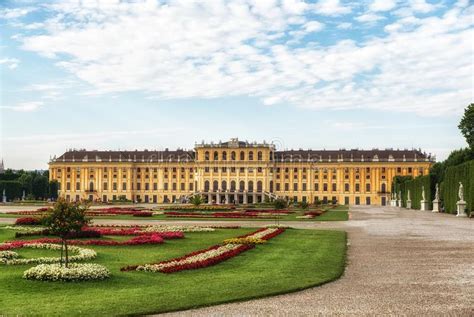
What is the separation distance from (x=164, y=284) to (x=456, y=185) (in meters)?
38.0

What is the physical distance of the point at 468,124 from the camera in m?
60.9

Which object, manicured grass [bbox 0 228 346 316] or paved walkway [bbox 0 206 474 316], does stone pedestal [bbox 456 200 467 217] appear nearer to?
paved walkway [bbox 0 206 474 316]

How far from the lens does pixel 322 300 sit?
9.50 metres

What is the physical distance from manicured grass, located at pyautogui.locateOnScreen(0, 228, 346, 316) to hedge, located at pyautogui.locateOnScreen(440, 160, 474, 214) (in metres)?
26.3

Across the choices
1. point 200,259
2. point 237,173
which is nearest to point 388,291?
point 200,259

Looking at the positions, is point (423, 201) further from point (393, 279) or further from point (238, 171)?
point (238, 171)

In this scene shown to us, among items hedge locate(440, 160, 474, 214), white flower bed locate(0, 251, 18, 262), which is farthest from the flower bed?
hedge locate(440, 160, 474, 214)

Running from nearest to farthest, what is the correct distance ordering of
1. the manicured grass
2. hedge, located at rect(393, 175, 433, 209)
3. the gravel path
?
the gravel path → the manicured grass → hedge, located at rect(393, 175, 433, 209)

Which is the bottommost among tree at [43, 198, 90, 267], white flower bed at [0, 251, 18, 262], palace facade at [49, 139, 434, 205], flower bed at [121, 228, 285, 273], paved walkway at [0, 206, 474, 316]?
paved walkway at [0, 206, 474, 316]

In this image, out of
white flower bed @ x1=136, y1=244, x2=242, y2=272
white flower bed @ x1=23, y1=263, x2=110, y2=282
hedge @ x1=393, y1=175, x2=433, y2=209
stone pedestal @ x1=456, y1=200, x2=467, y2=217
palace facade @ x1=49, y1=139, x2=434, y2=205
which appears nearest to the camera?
white flower bed @ x1=23, y1=263, x2=110, y2=282

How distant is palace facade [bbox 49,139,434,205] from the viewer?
108 m

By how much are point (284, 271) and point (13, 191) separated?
3394 inches

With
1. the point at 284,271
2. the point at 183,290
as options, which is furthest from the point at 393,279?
the point at 183,290

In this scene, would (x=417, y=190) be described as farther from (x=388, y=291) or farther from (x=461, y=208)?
(x=388, y=291)
